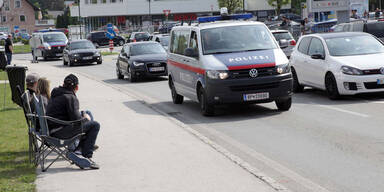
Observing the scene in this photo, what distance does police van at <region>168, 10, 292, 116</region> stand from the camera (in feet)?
43.9

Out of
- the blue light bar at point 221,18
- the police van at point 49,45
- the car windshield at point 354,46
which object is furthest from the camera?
the police van at point 49,45

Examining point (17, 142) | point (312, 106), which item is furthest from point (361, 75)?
point (17, 142)

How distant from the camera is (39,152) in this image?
8398 mm

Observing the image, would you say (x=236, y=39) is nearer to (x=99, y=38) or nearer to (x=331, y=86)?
(x=331, y=86)

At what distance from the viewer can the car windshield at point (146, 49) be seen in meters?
26.7

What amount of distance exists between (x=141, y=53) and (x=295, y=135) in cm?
1638

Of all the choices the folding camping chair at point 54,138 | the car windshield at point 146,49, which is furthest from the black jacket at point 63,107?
the car windshield at point 146,49

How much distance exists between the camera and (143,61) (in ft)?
83.7

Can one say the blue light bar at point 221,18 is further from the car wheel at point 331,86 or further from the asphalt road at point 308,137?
the car wheel at point 331,86

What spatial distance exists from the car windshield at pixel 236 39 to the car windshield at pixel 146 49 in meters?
12.1

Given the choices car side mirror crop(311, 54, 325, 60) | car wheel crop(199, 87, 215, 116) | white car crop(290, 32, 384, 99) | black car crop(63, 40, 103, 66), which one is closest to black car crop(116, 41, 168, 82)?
white car crop(290, 32, 384, 99)

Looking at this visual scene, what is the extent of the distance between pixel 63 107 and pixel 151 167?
4.41 feet

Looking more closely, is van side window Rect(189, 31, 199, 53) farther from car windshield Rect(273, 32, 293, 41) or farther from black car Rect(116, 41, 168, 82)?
car windshield Rect(273, 32, 293, 41)

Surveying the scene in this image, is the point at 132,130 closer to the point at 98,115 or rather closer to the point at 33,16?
the point at 98,115
